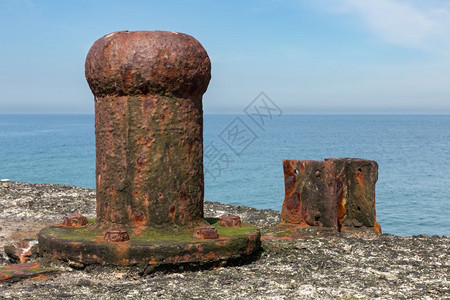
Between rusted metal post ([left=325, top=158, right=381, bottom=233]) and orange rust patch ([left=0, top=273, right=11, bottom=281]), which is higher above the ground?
rusted metal post ([left=325, top=158, right=381, bottom=233])

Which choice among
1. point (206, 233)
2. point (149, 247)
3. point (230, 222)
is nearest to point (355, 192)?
point (230, 222)

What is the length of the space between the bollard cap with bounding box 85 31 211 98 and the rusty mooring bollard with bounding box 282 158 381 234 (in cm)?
151

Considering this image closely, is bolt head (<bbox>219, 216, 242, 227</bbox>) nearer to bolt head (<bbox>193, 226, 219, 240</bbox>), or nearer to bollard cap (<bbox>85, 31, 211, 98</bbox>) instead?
bolt head (<bbox>193, 226, 219, 240</bbox>)

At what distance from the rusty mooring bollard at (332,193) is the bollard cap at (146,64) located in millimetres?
1506

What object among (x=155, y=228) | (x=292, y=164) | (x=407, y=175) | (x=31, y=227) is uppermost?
(x=292, y=164)

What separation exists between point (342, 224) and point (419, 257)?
0.98 m

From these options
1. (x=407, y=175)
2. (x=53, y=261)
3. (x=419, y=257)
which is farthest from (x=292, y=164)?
(x=407, y=175)

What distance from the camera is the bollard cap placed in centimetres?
356

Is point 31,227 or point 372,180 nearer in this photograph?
point 372,180

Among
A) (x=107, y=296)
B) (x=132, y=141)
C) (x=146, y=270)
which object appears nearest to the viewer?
(x=107, y=296)

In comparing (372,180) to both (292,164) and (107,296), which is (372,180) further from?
(107,296)

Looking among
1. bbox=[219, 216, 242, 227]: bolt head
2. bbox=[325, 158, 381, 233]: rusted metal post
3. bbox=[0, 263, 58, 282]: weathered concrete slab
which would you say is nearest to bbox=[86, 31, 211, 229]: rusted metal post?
bbox=[219, 216, 242, 227]: bolt head

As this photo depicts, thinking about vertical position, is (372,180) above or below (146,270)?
above

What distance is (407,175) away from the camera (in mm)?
28203
